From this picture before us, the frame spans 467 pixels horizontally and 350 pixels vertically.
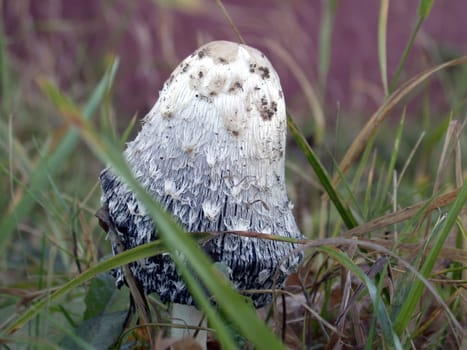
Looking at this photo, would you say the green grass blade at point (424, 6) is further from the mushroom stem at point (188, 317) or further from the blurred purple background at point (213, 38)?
the blurred purple background at point (213, 38)

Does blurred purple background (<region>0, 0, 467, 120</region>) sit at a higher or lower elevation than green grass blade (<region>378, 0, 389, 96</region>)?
higher

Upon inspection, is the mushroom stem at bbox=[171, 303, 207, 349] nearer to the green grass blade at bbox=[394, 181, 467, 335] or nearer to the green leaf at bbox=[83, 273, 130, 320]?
the green leaf at bbox=[83, 273, 130, 320]

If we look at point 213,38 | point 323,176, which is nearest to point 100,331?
point 323,176

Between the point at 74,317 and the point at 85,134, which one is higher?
the point at 85,134

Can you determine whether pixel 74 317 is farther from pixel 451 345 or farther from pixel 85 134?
pixel 85 134

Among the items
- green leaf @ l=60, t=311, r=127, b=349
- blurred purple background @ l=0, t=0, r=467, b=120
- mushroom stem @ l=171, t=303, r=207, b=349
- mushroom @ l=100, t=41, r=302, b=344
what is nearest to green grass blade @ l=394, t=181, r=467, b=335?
mushroom @ l=100, t=41, r=302, b=344

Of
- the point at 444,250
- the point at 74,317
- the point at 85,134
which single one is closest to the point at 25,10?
the point at 74,317

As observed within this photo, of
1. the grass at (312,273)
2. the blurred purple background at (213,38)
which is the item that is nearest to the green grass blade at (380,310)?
the grass at (312,273)

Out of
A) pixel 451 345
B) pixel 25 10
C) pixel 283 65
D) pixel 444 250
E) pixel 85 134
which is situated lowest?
pixel 451 345
